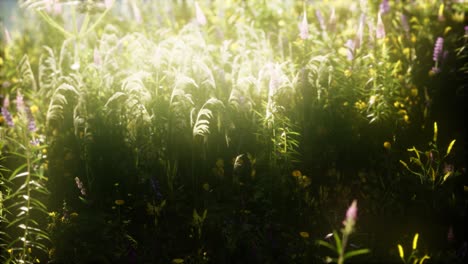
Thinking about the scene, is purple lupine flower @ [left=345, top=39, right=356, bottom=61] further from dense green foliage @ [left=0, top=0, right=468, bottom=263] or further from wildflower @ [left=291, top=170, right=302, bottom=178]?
wildflower @ [left=291, top=170, right=302, bottom=178]

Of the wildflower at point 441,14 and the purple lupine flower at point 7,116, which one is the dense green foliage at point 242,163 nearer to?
the purple lupine flower at point 7,116

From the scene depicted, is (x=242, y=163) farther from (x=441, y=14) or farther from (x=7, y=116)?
(x=441, y=14)

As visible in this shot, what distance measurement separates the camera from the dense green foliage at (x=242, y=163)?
271cm

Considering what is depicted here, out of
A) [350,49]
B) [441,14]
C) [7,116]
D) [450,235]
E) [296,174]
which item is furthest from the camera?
[441,14]

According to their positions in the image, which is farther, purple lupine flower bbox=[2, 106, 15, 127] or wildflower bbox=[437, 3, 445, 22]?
wildflower bbox=[437, 3, 445, 22]

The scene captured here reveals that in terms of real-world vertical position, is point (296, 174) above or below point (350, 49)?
below

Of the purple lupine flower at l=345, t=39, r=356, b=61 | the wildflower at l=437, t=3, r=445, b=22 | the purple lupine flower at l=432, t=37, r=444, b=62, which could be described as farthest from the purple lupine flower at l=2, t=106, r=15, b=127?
the wildflower at l=437, t=3, r=445, b=22

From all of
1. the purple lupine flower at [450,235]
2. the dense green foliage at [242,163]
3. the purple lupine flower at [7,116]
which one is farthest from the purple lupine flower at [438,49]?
the purple lupine flower at [7,116]

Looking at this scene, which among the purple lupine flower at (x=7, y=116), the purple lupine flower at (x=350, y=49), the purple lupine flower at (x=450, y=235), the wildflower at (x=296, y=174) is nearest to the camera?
the purple lupine flower at (x=450, y=235)

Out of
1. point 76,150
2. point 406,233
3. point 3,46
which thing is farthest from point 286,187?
point 3,46

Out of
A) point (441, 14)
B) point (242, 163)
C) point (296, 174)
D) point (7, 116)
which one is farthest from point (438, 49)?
point (7, 116)

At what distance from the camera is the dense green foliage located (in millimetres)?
2713

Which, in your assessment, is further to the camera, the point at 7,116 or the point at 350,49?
the point at 350,49

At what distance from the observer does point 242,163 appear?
307 cm
